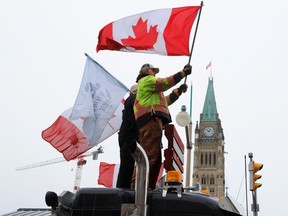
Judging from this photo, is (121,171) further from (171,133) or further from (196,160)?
(196,160)

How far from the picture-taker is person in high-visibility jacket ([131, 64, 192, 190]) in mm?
4277

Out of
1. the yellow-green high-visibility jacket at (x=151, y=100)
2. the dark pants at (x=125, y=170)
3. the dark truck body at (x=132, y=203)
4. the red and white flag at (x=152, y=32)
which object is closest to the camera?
the dark truck body at (x=132, y=203)

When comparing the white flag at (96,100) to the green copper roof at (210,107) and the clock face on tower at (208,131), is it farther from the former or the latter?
the green copper roof at (210,107)

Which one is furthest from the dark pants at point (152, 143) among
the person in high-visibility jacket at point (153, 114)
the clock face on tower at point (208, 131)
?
the clock face on tower at point (208, 131)

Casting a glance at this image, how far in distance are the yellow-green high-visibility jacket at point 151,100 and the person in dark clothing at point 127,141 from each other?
27cm

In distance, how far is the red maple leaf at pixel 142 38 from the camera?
611 cm

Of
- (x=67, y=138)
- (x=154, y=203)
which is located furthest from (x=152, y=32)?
(x=154, y=203)

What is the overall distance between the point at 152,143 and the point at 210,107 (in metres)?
116

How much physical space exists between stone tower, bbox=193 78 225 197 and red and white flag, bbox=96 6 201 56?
331 feet

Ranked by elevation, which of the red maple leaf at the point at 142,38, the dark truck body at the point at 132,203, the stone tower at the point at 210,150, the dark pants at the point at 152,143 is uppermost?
the stone tower at the point at 210,150

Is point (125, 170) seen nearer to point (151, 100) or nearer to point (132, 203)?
point (151, 100)

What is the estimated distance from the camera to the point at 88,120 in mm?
7082

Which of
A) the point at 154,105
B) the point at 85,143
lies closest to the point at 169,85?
the point at 154,105

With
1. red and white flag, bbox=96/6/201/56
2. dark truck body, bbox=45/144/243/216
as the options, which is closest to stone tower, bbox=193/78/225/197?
red and white flag, bbox=96/6/201/56
